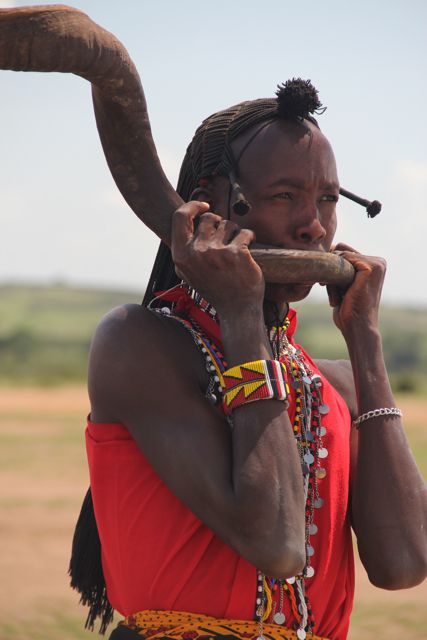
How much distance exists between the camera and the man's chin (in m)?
3.19

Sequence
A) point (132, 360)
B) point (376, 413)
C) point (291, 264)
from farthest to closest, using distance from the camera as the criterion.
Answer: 1. point (376, 413)
2. point (291, 264)
3. point (132, 360)

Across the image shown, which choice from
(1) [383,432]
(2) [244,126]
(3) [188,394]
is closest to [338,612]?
(1) [383,432]

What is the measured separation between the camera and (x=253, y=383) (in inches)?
112

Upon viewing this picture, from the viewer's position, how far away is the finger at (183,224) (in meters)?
2.99

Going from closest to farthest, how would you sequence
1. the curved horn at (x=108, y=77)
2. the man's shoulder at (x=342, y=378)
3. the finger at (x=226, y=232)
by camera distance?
the curved horn at (x=108, y=77)
the finger at (x=226, y=232)
the man's shoulder at (x=342, y=378)

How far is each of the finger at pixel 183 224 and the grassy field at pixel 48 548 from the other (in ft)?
18.6

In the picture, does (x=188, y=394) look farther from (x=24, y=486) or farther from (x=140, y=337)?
(x=24, y=486)

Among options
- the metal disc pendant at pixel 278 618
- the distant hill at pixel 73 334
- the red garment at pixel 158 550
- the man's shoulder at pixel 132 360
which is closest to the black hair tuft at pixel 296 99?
the man's shoulder at pixel 132 360

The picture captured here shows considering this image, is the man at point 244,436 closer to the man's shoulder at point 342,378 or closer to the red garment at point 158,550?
the red garment at point 158,550

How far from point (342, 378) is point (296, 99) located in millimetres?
1017

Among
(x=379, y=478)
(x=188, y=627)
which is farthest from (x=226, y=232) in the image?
(x=188, y=627)

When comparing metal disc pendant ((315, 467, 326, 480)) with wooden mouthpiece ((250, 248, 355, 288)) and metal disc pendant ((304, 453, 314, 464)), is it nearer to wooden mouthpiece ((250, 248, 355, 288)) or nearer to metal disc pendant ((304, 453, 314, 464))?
metal disc pendant ((304, 453, 314, 464))

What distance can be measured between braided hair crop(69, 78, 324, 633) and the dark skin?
56mm

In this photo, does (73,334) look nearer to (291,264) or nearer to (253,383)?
(291,264)
